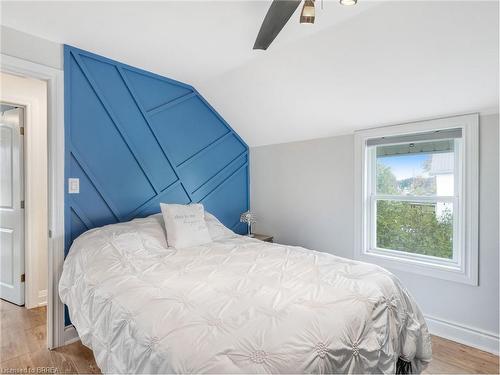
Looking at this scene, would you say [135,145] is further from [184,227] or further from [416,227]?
[416,227]

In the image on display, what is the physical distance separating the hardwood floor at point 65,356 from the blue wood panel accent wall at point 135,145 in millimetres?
839

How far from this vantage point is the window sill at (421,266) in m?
2.25

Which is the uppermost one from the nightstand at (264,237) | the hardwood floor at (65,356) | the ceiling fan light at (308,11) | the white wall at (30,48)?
the white wall at (30,48)

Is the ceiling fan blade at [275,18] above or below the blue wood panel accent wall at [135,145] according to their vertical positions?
above

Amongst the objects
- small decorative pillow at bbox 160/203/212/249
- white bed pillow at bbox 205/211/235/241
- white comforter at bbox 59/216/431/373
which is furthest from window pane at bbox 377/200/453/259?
small decorative pillow at bbox 160/203/212/249

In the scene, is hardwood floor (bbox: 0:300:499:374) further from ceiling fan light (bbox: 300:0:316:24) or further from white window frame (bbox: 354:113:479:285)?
ceiling fan light (bbox: 300:0:316:24)

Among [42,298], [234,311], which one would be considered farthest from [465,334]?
[42,298]

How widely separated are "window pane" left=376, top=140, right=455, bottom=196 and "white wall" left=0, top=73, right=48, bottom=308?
11.3 ft

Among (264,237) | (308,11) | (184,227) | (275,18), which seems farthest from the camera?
(264,237)

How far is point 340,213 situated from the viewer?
9.76ft

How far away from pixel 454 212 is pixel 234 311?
221cm

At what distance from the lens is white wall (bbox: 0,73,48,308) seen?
2756mm

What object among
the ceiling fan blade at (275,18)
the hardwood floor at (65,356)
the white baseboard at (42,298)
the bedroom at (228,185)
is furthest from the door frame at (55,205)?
the ceiling fan blade at (275,18)

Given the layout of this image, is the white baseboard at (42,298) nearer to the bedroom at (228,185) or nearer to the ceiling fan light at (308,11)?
the bedroom at (228,185)
